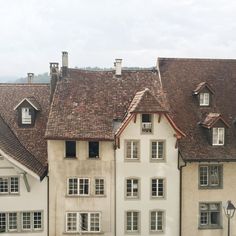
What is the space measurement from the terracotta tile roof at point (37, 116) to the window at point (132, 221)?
871 centimetres

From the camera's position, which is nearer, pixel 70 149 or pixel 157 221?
pixel 70 149

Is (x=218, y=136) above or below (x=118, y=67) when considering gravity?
below

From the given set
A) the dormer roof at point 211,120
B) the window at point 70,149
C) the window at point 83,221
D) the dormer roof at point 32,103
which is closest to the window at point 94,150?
the window at point 70,149

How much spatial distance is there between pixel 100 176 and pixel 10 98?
12.5m

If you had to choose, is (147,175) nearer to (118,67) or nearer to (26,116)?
(118,67)

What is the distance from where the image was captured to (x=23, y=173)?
3878 centimetres

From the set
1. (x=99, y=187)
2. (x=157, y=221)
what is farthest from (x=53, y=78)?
(x=157, y=221)

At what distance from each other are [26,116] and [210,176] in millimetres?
18062

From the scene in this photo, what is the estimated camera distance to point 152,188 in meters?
40.3

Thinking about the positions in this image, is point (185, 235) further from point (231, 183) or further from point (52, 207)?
point (52, 207)

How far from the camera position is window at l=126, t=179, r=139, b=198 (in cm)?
4019

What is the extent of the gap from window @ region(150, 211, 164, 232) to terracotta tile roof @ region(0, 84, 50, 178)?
1074cm

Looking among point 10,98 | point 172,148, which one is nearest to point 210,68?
point 172,148

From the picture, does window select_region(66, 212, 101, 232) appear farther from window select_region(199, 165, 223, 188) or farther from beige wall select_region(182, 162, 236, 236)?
window select_region(199, 165, 223, 188)
